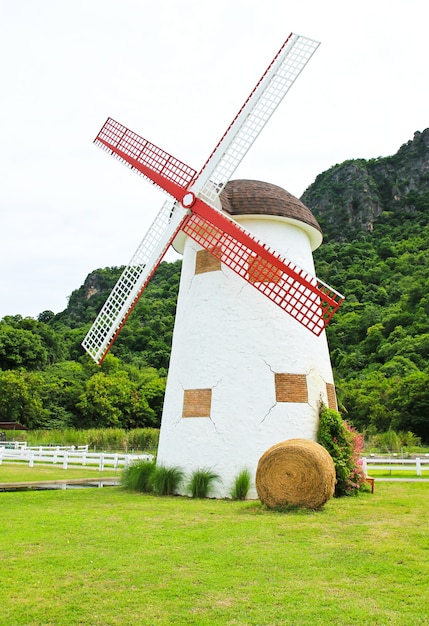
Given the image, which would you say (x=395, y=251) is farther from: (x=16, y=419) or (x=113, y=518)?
(x=113, y=518)

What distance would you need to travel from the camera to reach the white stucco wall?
440 inches

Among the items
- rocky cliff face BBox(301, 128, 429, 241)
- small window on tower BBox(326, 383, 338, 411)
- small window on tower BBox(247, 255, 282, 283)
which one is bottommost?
small window on tower BBox(326, 383, 338, 411)

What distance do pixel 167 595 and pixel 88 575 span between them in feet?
3.34

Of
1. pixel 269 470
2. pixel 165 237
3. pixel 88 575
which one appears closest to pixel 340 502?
pixel 269 470

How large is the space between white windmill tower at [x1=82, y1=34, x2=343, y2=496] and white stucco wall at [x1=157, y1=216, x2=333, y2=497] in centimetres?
2

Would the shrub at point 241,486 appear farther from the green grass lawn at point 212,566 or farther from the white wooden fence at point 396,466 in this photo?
the white wooden fence at point 396,466

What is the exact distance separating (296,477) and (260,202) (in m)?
6.45

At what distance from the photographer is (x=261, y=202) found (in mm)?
12656

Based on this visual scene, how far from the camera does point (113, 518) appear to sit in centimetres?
838

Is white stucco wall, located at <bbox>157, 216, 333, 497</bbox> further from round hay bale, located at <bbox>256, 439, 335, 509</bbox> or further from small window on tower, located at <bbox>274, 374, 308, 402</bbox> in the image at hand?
round hay bale, located at <bbox>256, 439, 335, 509</bbox>

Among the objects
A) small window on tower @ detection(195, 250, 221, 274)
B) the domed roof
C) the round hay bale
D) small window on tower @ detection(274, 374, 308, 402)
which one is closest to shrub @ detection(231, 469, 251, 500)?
the round hay bale

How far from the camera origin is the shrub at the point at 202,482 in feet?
36.1

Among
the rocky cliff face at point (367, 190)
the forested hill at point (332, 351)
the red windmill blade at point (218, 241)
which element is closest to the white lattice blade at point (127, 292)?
Answer: the red windmill blade at point (218, 241)

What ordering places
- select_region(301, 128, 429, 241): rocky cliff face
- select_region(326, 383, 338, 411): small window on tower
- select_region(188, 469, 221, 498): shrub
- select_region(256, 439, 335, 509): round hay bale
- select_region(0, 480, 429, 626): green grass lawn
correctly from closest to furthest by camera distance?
select_region(0, 480, 429, 626): green grass lawn
select_region(256, 439, 335, 509): round hay bale
select_region(188, 469, 221, 498): shrub
select_region(326, 383, 338, 411): small window on tower
select_region(301, 128, 429, 241): rocky cliff face
